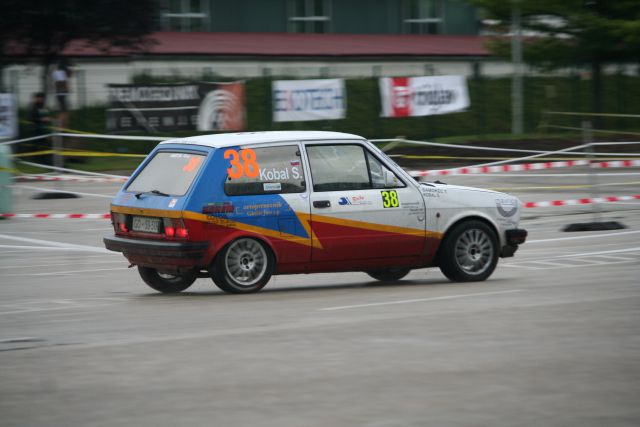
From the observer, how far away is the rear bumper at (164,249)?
1120 centimetres

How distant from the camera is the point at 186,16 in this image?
48562mm

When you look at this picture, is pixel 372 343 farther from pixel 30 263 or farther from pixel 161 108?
pixel 161 108

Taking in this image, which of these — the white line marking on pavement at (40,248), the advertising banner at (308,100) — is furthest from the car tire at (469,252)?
the advertising banner at (308,100)

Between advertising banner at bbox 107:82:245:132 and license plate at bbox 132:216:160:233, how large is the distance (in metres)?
20.0

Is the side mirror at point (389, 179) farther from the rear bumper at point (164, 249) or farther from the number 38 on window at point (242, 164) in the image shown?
the rear bumper at point (164, 249)

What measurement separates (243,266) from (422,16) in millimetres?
44568

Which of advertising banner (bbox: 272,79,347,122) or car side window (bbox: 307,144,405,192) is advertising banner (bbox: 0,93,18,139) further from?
car side window (bbox: 307,144,405,192)

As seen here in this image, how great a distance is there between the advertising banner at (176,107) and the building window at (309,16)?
18.9 metres

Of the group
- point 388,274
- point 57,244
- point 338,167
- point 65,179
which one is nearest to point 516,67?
point 65,179

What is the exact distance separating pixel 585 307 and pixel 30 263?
24.6 feet

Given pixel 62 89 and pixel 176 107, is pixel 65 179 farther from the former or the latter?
pixel 176 107

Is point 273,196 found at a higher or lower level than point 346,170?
lower

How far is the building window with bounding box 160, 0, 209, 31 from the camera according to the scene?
48188 mm

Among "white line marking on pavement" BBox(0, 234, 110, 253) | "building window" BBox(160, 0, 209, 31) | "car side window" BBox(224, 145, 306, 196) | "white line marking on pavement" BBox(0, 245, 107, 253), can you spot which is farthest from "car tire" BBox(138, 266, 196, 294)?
"building window" BBox(160, 0, 209, 31)
